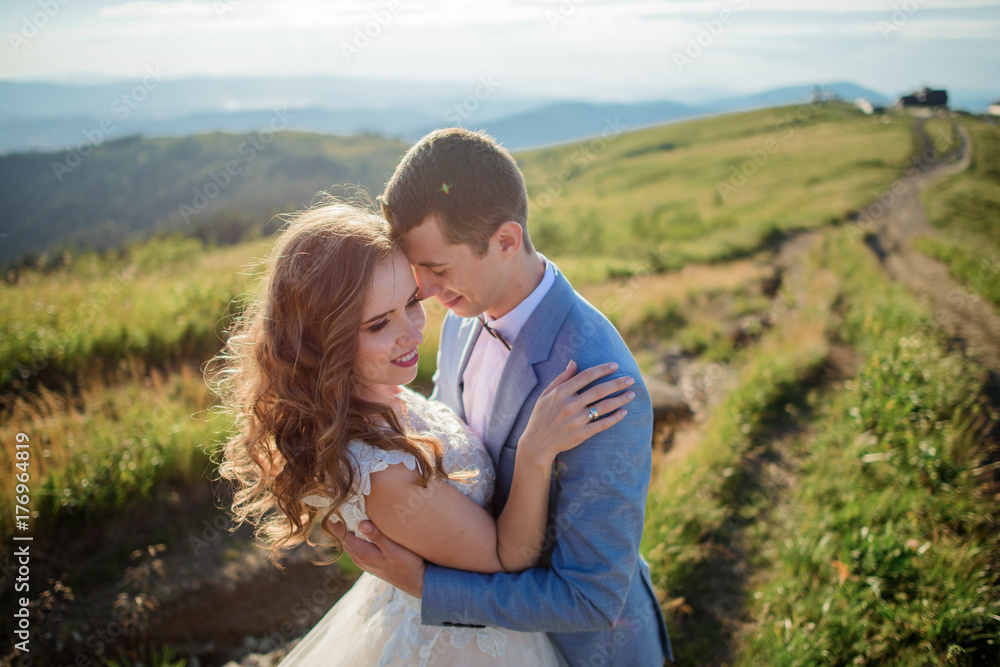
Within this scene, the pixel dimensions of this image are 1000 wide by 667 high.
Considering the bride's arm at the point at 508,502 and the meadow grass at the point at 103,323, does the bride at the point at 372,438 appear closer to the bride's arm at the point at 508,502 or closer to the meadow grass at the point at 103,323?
the bride's arm at the point at 508,502

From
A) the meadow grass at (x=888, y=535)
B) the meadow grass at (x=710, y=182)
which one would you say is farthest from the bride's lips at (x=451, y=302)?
the meadow grass at (x=710, y=182)

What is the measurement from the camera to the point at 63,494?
14.7 ft

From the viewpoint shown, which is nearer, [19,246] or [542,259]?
[542,259]

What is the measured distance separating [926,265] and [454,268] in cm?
2069

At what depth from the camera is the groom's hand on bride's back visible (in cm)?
210

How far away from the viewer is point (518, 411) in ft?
7.48

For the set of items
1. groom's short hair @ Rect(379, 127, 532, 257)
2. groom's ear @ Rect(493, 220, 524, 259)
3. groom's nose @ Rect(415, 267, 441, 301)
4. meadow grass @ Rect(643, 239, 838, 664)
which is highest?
groom's short hair @ Rect(379, 127, 532, 257)

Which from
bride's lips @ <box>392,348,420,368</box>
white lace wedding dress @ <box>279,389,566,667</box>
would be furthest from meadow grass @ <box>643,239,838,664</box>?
bride's lips @ <box>392,348,420,368</box>

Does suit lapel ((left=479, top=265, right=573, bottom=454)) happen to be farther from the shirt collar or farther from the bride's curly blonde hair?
the bride's curly blonde hair

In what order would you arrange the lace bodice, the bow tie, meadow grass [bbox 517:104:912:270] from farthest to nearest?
1. meadow grass [bbox 517:104:912:270]
2. the bow tie
3. the lace bodice

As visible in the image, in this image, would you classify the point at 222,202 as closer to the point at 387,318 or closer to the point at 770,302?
the point at 770,302

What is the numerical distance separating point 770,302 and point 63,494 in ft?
46.8

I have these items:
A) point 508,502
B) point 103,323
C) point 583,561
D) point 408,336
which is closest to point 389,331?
point 408,336

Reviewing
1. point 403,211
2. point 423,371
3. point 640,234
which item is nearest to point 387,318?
point 403,211
